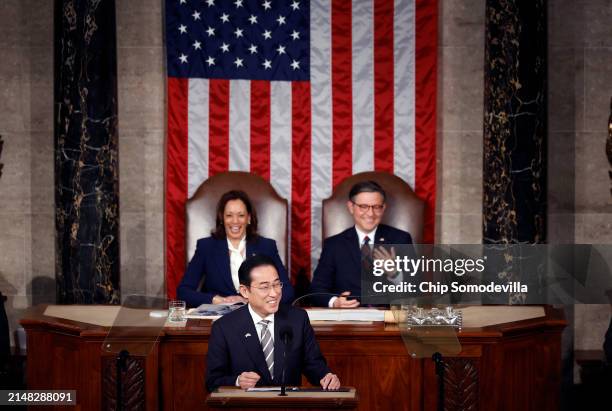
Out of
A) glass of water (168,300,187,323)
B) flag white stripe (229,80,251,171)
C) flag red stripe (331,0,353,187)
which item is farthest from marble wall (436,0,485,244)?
glass of water (168,300,187,323)

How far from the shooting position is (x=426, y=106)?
22.6ft

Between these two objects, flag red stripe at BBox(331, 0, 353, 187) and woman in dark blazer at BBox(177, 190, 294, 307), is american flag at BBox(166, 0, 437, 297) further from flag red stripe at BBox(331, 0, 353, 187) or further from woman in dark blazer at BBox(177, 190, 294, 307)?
woman in dark blazer at BBox(177, 190, 294, 307)

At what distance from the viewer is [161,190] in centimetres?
709

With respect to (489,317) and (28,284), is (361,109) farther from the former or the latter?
(28,284)


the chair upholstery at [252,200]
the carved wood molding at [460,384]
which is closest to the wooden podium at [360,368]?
the carved wood molding at [460,384]

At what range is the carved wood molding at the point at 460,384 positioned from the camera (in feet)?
14.3

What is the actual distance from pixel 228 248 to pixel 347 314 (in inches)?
56.5

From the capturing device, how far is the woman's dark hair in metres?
5.98

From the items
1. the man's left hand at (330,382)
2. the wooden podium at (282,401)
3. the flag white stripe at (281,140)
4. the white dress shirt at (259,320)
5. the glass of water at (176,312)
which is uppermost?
the flag white stripe at (281,140)

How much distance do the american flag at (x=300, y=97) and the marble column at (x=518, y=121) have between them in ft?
2.02

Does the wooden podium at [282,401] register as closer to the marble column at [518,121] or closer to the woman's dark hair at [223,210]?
the woman's dark hair at [223,210]

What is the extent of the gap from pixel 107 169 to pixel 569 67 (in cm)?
382

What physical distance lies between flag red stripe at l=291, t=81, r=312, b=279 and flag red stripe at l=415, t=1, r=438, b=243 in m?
0.90

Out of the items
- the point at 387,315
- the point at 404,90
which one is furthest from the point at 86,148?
the point at 387,315
